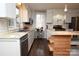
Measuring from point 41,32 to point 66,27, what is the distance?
6.74 ft

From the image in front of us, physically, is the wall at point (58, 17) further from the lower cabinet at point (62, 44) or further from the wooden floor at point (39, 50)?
the lower cabinet at point (62, 44)

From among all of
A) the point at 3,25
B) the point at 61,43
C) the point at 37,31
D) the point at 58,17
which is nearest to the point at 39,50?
the point at 61,43

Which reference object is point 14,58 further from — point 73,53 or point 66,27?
point 66,27

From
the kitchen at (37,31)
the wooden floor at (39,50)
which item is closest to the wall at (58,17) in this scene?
the kitchen at (37,31)

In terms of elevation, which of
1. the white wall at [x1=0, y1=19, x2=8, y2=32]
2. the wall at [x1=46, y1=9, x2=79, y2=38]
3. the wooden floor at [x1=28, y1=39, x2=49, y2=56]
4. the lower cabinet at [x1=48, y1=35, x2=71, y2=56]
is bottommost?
the wooden floor at [x1=28, y1=39, x2=49, y2=56]

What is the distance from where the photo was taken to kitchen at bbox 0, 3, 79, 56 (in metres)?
3.22

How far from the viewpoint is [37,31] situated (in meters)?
10.4

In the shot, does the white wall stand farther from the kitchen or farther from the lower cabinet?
the lower cabinet

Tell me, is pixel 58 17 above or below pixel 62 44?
above

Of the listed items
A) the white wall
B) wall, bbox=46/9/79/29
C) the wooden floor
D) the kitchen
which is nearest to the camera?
the kitchen

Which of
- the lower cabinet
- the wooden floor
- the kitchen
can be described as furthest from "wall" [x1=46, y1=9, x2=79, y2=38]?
the lower cabinet

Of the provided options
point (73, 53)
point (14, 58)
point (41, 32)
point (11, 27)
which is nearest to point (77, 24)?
point (41, 32)

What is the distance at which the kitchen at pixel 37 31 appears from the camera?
3223 mm

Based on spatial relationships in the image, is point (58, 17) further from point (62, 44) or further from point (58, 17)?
point (62, 44)
